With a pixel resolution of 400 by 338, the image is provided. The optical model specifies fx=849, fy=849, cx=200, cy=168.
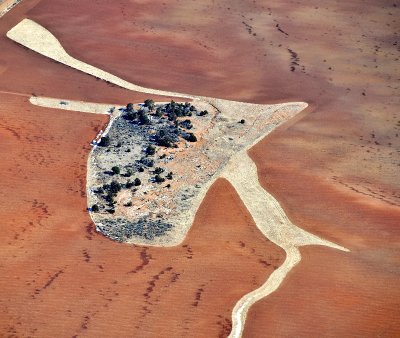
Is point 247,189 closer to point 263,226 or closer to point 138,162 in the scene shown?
point 263,226

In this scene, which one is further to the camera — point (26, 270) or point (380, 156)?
point (380, 156)

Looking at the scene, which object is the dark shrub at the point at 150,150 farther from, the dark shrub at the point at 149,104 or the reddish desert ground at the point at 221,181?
the dark shrub at the point at 149,104

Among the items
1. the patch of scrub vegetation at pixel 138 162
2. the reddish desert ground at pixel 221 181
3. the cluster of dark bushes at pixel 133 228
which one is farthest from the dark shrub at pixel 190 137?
the cluster of dark bushes at pixel 133 228

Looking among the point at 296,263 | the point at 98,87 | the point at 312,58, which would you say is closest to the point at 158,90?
the point at 98,87

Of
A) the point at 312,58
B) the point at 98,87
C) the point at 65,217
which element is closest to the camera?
the point at 65,217

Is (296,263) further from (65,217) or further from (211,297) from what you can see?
(65,217)

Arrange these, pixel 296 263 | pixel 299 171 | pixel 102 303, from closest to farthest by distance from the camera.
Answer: pixel 102 303 → pixel 296 263 → pixel 299 171

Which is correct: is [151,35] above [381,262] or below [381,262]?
above
